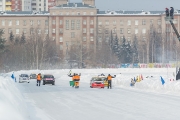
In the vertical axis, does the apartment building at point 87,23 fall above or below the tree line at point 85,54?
above

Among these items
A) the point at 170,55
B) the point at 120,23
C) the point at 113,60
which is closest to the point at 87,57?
the point at 113,60

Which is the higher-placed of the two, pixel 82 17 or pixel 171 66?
pixel 82 17

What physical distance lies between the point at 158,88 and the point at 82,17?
12594cm

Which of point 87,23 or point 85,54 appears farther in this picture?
point 87,23

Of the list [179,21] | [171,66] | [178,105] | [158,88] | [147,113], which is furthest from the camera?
[179,21]

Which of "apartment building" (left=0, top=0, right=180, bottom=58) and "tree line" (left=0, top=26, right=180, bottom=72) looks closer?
"tree line" (left=0, top=26, right=180, bottom=72)

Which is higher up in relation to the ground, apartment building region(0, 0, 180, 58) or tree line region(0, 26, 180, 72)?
apartment building region(0, 0, 180, 58)

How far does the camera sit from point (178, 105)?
23891mm

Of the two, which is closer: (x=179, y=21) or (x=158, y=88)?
(x=158, y=88)

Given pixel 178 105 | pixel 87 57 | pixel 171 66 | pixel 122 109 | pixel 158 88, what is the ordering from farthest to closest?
pixel 87 57
pixel 171 66
pixel 158 88
pixel 178 105
pixel 122 109

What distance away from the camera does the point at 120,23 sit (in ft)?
542

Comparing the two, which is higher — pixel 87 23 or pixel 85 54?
pixel 87 23

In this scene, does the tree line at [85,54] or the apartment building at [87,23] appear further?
the apartment building at [87,23]

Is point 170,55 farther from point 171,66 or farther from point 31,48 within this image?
point 31,48
